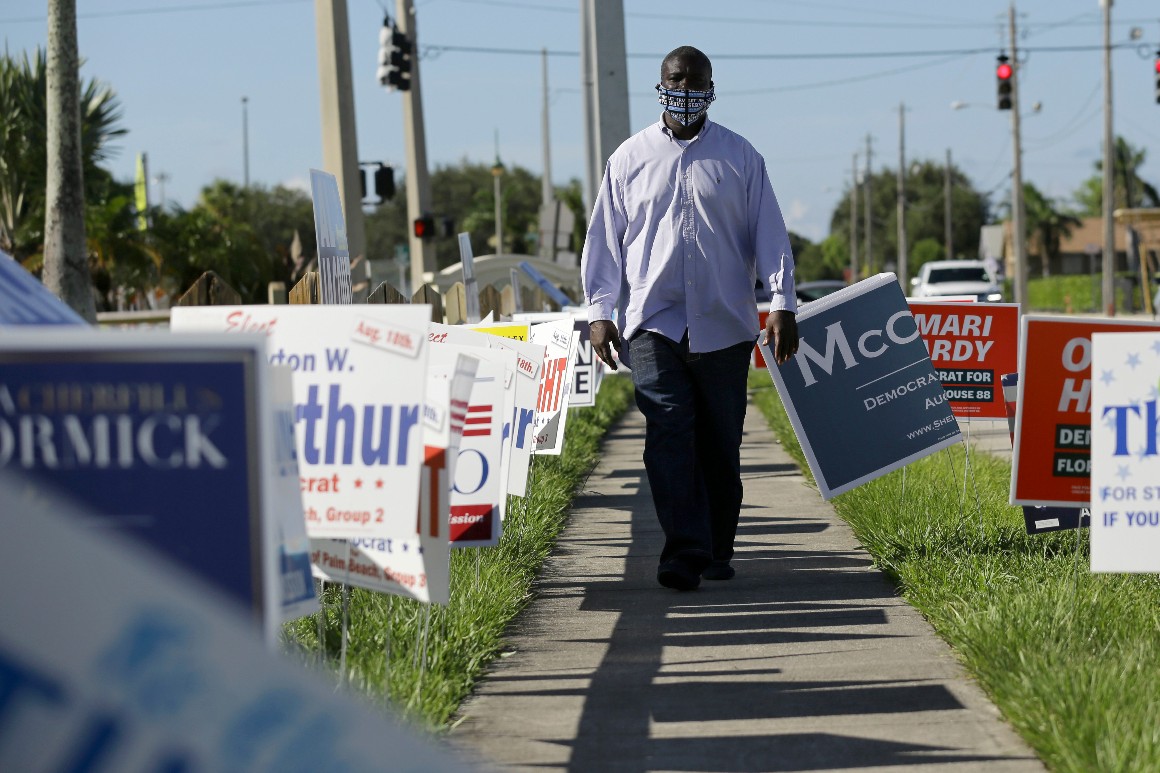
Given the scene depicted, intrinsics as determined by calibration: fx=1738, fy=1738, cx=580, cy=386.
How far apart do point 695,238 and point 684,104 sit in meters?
0.51

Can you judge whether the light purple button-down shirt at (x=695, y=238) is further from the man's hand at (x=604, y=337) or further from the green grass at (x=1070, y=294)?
the green grass at (x=1070, y=294)

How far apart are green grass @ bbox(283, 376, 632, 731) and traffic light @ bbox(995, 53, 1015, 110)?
94.7 feet

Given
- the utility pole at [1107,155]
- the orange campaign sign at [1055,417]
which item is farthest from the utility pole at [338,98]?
the utility pole at [1107,155]

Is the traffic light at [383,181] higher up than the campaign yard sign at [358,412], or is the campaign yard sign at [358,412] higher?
the traffic light at [383,181]

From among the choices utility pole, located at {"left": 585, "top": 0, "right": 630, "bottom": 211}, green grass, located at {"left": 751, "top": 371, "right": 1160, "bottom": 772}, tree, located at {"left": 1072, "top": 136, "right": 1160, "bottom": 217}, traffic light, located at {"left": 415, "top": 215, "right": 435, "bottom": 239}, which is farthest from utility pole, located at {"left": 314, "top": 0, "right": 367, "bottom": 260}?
tree, located at {"left": 1072, "top": 136, "right": 1160, "bottom": 217}

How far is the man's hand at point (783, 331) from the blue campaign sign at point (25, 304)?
11.3 ft

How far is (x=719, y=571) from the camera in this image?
22.0ft

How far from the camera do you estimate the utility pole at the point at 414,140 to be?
2767cm

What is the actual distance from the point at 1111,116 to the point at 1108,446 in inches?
1537

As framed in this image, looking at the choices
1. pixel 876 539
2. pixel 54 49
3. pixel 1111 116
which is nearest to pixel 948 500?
pixel 876 539

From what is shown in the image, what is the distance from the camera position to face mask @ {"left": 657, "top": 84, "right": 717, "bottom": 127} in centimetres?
659

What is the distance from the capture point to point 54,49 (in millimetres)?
14719

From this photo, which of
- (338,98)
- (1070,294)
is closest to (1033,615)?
(338,98)

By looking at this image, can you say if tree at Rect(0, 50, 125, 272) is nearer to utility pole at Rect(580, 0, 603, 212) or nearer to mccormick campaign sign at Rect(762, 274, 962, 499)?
utility pole at Rect(580, 0, 603, 212)
